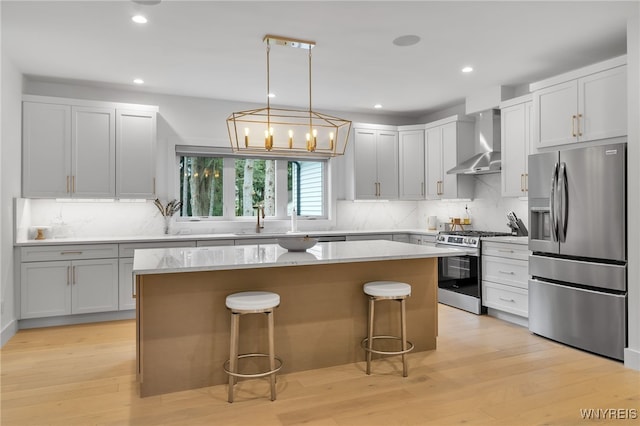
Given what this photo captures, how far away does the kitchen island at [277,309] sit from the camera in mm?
→ 2904

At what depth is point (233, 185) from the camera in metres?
6.02

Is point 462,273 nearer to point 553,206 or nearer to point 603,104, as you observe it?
point 553,206

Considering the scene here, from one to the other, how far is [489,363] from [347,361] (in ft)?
3.74

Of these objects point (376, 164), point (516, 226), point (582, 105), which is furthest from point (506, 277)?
point (376, 164)

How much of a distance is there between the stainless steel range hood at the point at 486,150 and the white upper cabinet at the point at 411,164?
777 millimetres

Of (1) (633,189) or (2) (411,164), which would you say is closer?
(1) (633,189)

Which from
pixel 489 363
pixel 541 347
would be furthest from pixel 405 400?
pixel 541 347

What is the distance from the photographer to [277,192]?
6.27 metres

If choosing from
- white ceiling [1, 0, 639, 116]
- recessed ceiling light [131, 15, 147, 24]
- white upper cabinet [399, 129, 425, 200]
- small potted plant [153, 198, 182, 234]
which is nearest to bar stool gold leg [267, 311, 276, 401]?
white ceiling [1, 0, 639, 116]

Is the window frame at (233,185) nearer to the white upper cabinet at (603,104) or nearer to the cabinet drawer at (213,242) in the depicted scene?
the cabinet drawer at (213,242)

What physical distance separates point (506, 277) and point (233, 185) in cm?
366

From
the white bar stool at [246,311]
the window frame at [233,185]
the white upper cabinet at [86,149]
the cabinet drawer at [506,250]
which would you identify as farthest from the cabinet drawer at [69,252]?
the cabinet drawer at [506,250]

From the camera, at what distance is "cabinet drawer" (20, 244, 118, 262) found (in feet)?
14.6

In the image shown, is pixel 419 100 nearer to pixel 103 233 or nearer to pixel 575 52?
pixel 575 52
